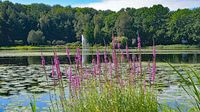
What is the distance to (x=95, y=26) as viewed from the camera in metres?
99.6

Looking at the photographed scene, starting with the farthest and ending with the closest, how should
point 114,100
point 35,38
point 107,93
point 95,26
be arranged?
point 95,26 → point 35,38 → point 107,93 → point 114,100

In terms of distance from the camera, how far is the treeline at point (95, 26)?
94.7 metres

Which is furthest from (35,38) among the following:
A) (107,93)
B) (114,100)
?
(114,100)

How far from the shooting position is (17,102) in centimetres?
1144

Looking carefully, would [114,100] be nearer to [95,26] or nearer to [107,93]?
[107,93]

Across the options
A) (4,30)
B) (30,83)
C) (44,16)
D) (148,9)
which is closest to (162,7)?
(148,9)

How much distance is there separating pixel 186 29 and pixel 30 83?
8547cm

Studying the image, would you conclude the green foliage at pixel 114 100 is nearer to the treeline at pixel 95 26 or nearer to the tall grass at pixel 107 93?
the tall grass at pixel 107 93

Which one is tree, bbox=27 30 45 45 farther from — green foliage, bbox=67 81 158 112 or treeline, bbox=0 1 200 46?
green foliage, bbox=67 81 158 112

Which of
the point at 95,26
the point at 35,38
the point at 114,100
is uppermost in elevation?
the point at 95,26

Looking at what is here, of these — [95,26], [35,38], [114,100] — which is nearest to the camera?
[114,100]

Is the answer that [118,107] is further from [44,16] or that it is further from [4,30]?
[44,16]

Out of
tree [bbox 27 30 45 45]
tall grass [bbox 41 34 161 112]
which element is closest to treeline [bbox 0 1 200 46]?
tree [bbox 27 30 45 45]

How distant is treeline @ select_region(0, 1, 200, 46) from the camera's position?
311ft
